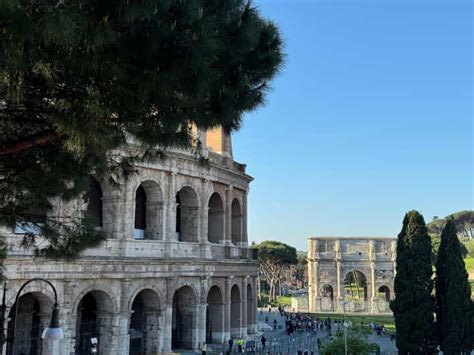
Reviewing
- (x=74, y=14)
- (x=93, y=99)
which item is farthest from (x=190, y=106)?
(x=74, y=14)

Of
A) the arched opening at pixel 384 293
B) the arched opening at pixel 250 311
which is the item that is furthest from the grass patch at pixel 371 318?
the arched opening at pixel 250 311

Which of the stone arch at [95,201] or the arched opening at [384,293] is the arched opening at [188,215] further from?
the arched opening at [384,293]

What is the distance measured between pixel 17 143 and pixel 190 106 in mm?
2400

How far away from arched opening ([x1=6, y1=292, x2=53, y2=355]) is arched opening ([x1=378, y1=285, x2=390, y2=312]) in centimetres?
3439

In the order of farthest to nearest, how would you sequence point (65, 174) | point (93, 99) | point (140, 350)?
1. point (140, 350)
2. point (65, 174)
3. point (93, 99)

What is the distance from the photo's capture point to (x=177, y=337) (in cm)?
2247

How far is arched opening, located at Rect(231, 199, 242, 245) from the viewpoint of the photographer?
1057 inches

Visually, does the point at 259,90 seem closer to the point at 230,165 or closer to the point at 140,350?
the point at 140,350

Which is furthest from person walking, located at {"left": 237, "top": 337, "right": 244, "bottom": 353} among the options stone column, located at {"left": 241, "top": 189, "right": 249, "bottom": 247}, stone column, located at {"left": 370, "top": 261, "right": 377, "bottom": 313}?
stone column, located at {"left": 370, "top": 261, "right": 377, "bottom": 313}

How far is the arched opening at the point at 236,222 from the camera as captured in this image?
26.9 metres

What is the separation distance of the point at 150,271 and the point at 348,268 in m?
30.7

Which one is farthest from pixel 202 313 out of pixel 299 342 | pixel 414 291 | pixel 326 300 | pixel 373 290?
pixel 373 290

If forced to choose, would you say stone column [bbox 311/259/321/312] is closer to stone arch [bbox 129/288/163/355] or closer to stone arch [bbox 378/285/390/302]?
stone arch [bbox 378/285/390/302]

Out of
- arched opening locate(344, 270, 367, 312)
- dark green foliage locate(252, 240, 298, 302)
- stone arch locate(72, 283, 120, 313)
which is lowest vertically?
arched opening locate(344, 270, 367, 312)
